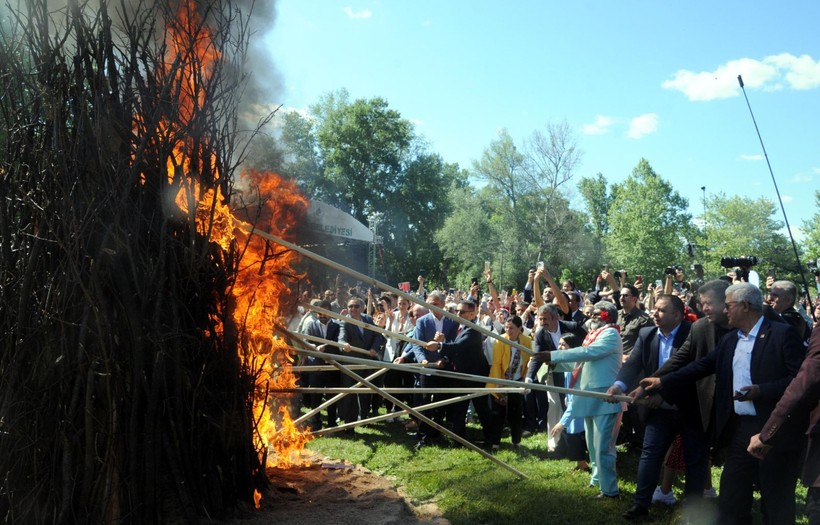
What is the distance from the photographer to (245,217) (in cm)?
634

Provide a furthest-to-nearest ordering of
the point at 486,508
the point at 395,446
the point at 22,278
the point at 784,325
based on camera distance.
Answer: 1. the point at 395,446
2. the point at 486,508
3. the point at 784,325
4. the point at 22,278

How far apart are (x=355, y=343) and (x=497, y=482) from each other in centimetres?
459

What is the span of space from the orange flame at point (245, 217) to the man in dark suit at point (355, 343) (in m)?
4.22

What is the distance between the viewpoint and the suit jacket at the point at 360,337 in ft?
38.0

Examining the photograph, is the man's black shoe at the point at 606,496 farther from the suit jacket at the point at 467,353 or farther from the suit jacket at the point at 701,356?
the suit jacket at the point at 467,353

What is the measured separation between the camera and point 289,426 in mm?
6863

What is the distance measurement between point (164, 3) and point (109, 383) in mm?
3148

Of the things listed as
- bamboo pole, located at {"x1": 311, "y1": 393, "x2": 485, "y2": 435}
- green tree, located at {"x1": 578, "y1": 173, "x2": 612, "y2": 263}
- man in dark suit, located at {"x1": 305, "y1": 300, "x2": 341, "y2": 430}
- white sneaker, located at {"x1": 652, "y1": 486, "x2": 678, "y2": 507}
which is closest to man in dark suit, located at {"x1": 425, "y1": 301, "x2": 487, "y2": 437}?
bamboo pole, located at {"x1": 311, "y1": 393, "x2": 485, "y2": 435}

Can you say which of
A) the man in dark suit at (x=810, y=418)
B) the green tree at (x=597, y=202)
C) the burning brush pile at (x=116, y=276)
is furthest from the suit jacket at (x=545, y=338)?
the green tree at (x=597, y=202)

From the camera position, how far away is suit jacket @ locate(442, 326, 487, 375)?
31.9 ft

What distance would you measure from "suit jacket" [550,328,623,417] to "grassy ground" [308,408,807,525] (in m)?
0.93

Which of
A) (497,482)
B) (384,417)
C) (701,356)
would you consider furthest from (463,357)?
(701,356)

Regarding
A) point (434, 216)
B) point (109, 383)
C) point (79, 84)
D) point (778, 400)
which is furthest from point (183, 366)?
point (434, 216)

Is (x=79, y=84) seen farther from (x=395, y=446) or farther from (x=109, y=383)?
(x=395, y=446)
